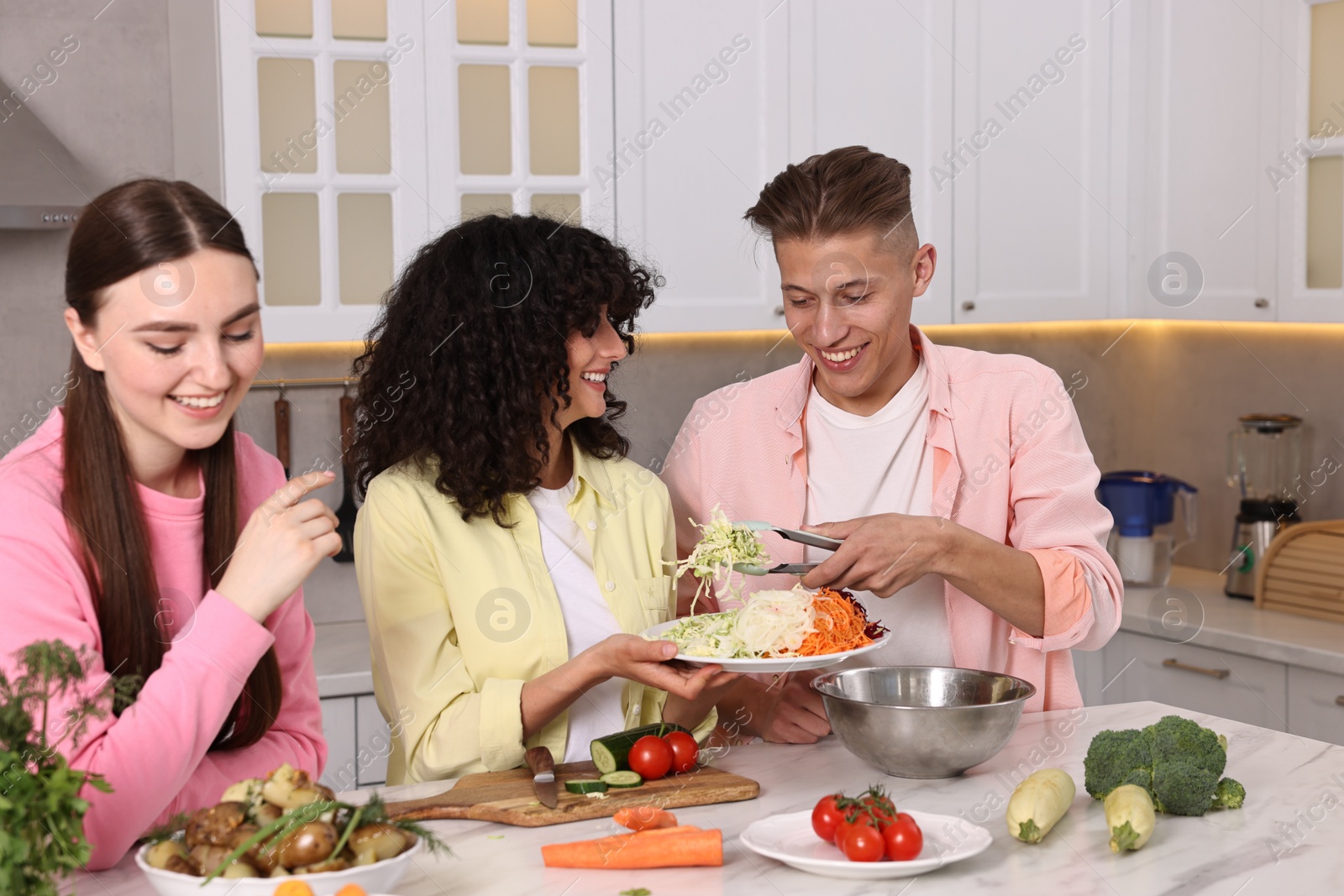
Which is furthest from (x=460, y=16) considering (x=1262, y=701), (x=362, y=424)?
(x=1262, y=701)

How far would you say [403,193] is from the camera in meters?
3.20

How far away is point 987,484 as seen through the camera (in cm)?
224

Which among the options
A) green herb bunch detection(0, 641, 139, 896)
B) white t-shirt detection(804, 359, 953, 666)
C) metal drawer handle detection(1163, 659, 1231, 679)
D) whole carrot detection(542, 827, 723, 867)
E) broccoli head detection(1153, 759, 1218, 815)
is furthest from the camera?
metal drawer handle detection(1163, 659, 1231, 679)

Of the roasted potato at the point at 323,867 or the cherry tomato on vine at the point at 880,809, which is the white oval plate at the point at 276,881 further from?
the cherry tomato on vine at the point at 880,809

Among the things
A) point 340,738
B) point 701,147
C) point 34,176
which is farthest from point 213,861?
point 701,147

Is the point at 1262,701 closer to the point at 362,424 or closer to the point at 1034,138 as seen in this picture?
the point at 1034,138

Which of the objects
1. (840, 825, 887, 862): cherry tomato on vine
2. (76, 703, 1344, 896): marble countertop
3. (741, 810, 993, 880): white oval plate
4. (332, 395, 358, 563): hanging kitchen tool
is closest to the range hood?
(332, 395, 358, 563): hanging kitchen tool

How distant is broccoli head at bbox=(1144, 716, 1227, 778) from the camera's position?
1.66 meters

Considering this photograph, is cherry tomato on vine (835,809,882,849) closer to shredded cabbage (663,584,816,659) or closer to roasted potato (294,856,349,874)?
shredded cabbage (663,584,816,659)

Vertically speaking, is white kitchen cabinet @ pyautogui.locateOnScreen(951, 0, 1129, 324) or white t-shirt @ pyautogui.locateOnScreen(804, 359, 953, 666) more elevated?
white kitchen cabinet @ pyautogui.locateOnScreen(951, 0, 1129, 324)

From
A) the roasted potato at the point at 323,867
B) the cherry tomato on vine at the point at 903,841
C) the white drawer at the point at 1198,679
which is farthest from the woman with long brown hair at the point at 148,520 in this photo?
the white drawer at the point at 1198,679

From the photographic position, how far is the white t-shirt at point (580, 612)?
198 centimetres

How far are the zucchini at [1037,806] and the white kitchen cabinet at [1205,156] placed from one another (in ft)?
7.80

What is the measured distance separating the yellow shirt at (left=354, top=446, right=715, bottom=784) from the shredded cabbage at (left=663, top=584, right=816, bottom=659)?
17 cm
